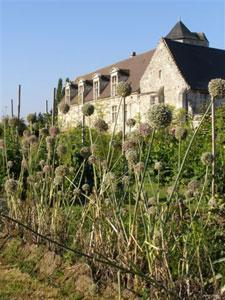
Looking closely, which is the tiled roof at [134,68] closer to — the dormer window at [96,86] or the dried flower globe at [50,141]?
the dormer window at [96,86]

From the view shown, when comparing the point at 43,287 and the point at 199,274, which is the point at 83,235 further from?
the point at 199,274

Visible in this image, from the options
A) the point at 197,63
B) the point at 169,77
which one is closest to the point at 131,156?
the point at 169,77

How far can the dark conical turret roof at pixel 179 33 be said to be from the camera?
157 ft

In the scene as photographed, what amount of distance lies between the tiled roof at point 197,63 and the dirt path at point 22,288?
22.0 meters

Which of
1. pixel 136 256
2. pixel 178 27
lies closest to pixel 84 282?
pixel 136 256

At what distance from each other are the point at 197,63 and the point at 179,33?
2098cm

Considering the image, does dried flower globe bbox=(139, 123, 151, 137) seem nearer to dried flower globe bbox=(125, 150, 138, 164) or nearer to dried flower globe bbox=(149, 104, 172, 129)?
dried flower globe bbox=(125, 150, 138, 164)

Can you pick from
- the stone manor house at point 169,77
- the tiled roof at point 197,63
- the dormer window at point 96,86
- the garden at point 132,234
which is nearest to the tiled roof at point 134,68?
the stone manor house at point 169,77

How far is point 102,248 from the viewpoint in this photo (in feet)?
12.3

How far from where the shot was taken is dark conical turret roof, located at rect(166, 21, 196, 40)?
4775 centimetres

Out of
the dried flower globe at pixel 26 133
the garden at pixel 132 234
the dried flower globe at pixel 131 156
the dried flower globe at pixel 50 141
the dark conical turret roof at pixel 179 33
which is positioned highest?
the dark conical turret roof at pixel 179 33

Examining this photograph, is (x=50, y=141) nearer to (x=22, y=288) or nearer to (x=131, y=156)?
(x=22, y=288)

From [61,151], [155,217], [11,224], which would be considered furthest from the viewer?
[11,224]

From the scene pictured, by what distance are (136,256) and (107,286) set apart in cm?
44
